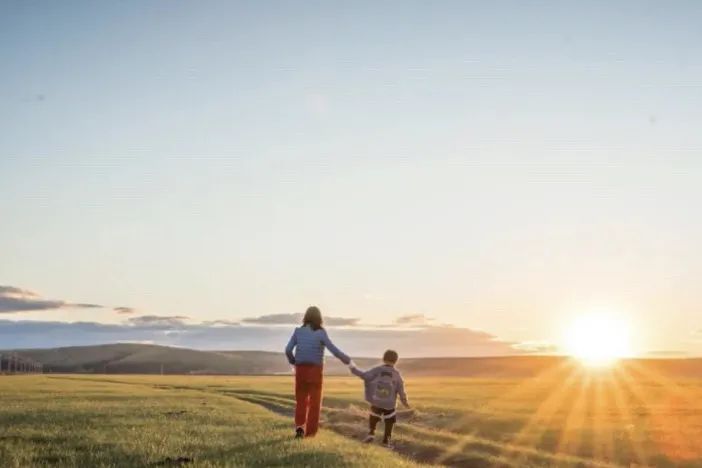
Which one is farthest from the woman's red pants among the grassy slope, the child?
the child

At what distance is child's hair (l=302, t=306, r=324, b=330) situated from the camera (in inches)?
812

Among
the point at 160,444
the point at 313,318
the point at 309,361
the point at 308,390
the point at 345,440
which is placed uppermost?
the point at 313,318

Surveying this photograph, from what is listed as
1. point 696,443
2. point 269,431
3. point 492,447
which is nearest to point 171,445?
point 269,431

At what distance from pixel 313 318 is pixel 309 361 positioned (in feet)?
3.41

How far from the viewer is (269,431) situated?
23156 millimetres

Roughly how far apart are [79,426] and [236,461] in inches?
387

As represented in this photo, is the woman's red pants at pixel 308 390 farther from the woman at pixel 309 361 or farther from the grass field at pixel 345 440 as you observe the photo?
the grass field at pixel 345 440

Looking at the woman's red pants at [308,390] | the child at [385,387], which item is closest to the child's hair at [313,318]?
the woman's red pants at [308,390]

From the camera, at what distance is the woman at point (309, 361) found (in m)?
A: 20.3

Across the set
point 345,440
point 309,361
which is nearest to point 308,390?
Result: point 309,361

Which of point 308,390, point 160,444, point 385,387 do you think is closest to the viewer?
point 160,444

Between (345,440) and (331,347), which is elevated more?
(331,347)

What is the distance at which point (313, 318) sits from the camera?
67.8 ft

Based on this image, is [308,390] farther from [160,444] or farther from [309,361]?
[160,444]
